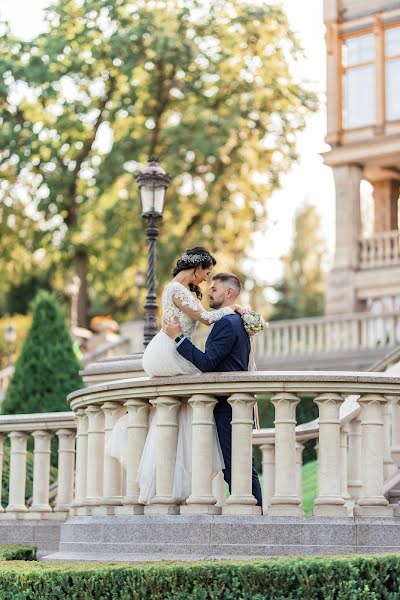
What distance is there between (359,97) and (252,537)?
28407 mm

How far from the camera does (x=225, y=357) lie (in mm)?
10562

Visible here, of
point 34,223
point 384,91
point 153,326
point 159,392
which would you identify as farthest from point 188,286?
point 34,223

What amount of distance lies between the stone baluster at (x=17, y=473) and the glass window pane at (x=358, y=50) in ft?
84.1

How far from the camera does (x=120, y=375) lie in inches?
570

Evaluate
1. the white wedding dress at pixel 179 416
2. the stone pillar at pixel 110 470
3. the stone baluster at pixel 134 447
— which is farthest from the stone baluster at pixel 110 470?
the stone baluster at pixel 134 447

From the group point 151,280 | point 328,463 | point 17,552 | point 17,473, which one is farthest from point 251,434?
point 151,280

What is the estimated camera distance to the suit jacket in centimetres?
1046

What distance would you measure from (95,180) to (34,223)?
3.33m

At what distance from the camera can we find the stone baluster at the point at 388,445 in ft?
42.6

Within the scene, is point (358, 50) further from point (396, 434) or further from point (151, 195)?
point (396, 434)

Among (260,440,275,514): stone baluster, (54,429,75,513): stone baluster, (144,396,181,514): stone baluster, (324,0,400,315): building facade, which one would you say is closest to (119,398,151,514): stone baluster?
(144,396,181,514): stone baluster

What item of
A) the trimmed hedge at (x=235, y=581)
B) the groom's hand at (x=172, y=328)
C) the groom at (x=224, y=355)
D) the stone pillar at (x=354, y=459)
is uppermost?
the groom's hand at (x=172, y=328)

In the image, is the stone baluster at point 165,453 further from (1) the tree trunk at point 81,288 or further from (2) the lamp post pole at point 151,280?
(1) the tree trunk at point 81,288

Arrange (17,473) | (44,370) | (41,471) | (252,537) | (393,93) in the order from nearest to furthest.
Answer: (252,537) → (41,471) → (17,473) → (44,370) → (393,93)
